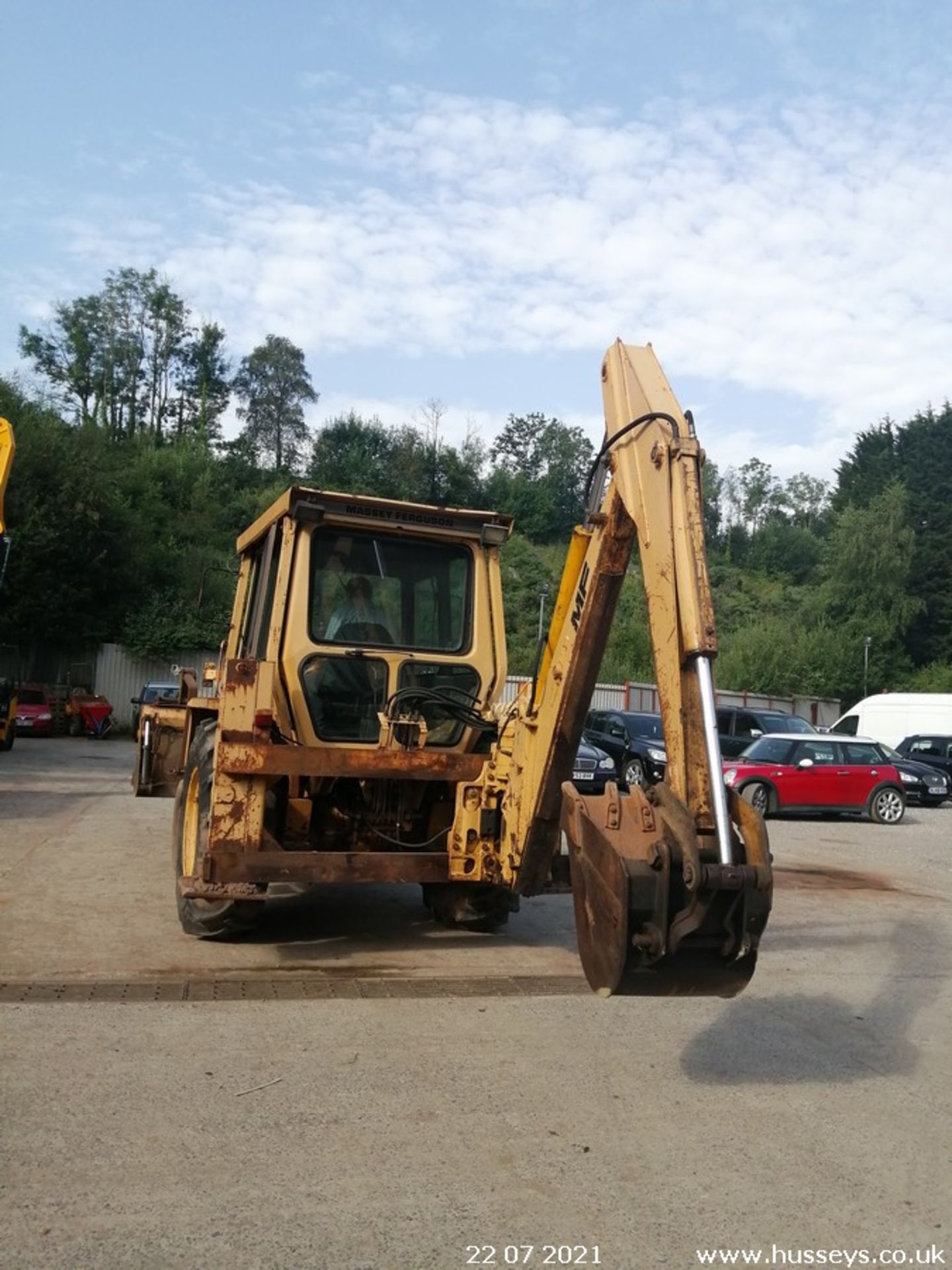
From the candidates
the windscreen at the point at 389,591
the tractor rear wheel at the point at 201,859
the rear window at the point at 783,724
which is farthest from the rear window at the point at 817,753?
the tractor rear wheel at the point at 201,859

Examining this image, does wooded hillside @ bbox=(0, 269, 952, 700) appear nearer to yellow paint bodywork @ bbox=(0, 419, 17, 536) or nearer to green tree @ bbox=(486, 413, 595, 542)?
green tree @ bbox=(486, 413, 595, 542)

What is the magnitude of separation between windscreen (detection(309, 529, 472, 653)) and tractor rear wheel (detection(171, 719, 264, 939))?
120 cm

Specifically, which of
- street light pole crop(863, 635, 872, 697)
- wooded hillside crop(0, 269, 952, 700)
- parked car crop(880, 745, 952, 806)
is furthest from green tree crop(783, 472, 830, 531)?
parked car crop(880, 745, 952, 806)

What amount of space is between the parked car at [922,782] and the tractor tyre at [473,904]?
58.2 feet

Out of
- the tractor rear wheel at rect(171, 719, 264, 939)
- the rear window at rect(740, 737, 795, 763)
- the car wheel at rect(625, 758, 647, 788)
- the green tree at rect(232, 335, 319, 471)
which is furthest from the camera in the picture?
the green tree at rect(232, 335, 319, 471)

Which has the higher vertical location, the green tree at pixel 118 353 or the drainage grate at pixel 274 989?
the green tree at pixel 118 353

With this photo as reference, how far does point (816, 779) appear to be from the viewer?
2008cm

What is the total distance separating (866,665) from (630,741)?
3914cm

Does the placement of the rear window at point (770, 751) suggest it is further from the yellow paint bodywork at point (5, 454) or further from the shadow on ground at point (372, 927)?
the yellow paint bodywork at point (5, 454)

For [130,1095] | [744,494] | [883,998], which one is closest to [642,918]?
[130,1095]

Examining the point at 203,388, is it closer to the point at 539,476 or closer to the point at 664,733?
the point at 539,476

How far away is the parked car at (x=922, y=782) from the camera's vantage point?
954 inches

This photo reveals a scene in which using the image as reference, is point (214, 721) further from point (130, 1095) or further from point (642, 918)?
point (642, 918)

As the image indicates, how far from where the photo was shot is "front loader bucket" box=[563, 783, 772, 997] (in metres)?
4.41
